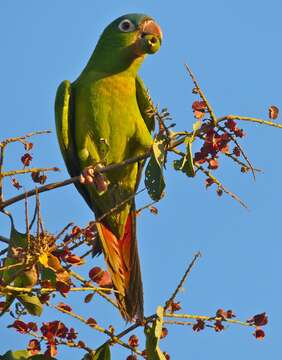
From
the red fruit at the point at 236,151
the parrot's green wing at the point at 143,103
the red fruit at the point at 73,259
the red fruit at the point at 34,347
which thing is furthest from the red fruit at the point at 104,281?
the parrot's green wing at the point at 143,103

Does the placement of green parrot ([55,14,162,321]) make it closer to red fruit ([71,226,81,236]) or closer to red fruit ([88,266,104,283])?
red fruit ([88,266,104,283])

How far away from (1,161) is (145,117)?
72.3 inches

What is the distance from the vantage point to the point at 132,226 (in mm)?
4207

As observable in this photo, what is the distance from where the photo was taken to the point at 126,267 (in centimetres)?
384

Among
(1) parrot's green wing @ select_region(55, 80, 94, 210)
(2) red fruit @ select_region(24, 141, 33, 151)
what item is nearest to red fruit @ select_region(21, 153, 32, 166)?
(2) red fruit @ select_region(24, 141, 33, 151)

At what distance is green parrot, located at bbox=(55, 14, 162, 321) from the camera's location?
416 cm

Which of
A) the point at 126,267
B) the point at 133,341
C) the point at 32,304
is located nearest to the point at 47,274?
the point at 32,304

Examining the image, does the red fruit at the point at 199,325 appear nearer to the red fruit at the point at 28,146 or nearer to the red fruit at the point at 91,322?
the red fruit at the point at 91,322

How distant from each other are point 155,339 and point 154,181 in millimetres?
611

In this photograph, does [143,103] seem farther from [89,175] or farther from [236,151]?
[236,151]

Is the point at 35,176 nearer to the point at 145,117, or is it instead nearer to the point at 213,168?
the point at 213,168

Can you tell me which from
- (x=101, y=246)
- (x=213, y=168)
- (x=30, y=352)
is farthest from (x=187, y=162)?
(x=101, y=246)

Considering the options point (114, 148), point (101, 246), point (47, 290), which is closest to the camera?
point (47, 290)

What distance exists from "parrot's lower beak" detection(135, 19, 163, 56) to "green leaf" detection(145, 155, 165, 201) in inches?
66.4
